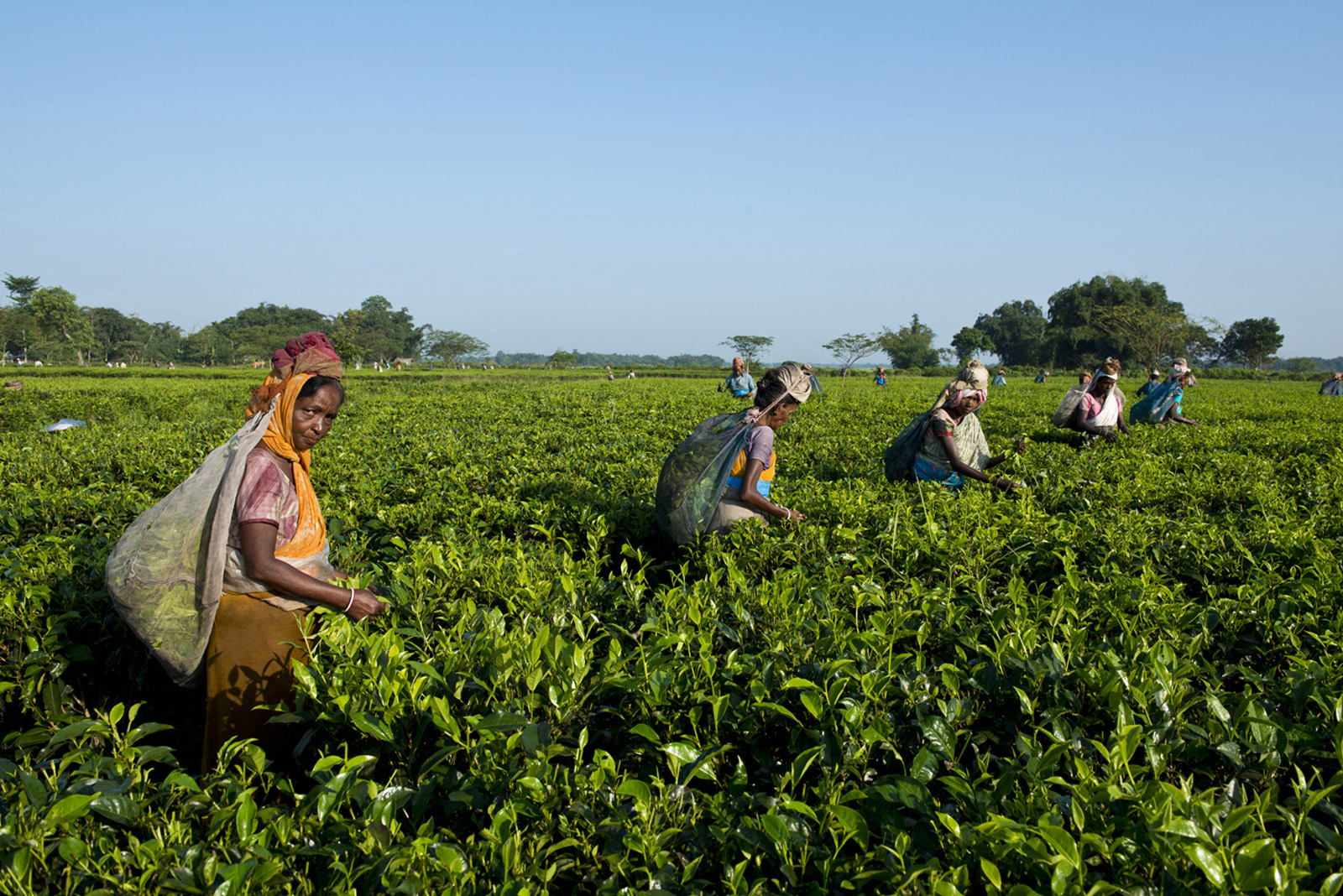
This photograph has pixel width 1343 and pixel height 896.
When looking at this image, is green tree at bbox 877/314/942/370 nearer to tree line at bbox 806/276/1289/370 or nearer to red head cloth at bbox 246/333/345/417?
tree line at bbox 806/276/1289/370

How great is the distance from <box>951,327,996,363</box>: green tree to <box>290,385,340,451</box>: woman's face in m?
92.3

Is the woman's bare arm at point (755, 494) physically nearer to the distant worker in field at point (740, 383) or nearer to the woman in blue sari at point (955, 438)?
the woman in blue sari at point (955, 438)

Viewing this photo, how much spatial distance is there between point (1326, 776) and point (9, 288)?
111 meters

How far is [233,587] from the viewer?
2527 mm

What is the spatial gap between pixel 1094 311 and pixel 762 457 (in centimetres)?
7512

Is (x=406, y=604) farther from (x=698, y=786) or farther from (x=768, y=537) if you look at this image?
(x=768, y=537)

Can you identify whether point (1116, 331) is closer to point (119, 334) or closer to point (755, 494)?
point (755, 494)

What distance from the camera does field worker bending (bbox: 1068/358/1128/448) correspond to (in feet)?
24.3

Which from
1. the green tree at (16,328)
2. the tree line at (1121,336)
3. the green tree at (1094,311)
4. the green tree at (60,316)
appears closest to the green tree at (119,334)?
the green tree at (16,328)

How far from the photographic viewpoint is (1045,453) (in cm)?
649

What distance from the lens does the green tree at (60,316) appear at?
59562 millimetres

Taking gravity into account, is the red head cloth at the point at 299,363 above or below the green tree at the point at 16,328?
below

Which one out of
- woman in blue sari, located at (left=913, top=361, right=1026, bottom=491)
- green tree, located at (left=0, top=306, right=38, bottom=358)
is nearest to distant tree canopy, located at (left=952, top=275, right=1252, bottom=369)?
woman in blue sari, located at (left=913, top=361, right=1026, bottom=491)

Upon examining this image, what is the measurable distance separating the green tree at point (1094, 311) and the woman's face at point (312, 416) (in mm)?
71721
